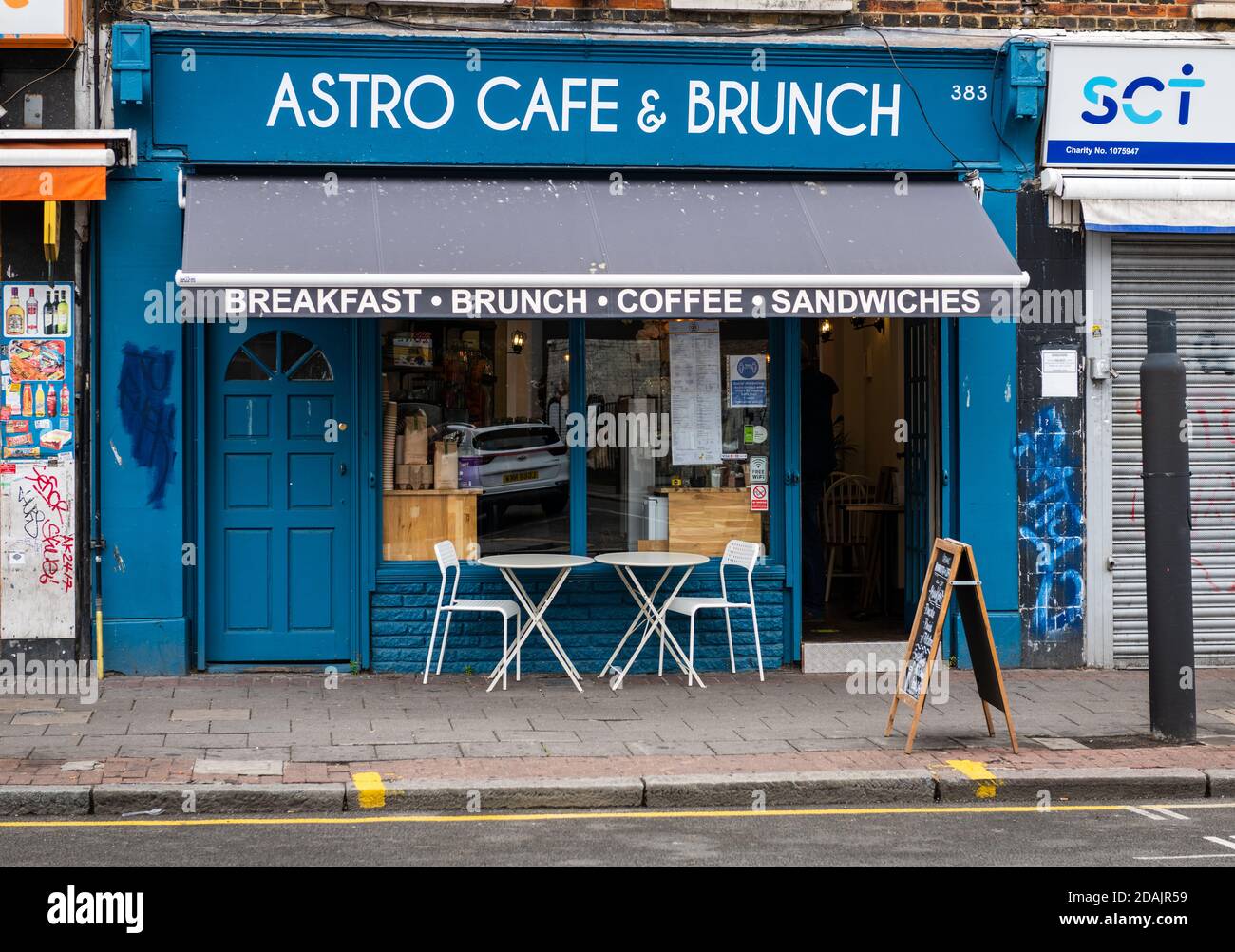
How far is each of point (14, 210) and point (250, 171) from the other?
1.55 meters

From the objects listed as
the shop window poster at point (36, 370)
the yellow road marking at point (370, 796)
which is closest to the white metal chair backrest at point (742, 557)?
the yellow road marking at point (370, 796)

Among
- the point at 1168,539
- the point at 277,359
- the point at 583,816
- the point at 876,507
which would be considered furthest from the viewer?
the point at 876,507

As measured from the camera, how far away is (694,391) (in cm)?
1081

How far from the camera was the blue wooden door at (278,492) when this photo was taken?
33.7ft

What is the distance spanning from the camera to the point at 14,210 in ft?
32.3

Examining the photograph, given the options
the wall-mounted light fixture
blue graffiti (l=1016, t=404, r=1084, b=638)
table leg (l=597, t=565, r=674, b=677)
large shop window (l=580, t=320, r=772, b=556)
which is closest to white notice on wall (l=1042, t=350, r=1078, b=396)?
blue graffiti (l=1016, t=404, r=1084, b=638)

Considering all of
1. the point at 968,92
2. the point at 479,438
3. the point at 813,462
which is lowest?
the point at 813,462

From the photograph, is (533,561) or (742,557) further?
(742,557)

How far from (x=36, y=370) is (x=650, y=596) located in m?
4.39

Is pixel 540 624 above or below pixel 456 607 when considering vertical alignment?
below

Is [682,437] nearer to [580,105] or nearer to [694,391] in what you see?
[694,391]

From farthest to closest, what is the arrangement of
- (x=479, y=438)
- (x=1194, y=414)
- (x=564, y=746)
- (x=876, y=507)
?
(x=876, y=507) → (x=1194, y=414) → (x=479, y=438) → (x=564, y=746)

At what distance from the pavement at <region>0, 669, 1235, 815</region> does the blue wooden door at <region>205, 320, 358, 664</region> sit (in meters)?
0.36

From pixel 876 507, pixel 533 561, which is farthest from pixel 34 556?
pixel 876 507
